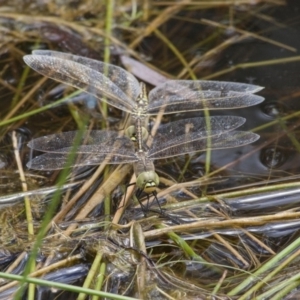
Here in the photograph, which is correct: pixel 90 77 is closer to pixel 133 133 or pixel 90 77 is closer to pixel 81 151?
pixel 133 133

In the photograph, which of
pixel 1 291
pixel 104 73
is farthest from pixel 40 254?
pixel 104 73

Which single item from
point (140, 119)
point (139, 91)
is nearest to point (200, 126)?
point (140, 119)

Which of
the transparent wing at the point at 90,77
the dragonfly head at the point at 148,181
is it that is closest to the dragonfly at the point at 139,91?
the transparent wing at the point at 90,77

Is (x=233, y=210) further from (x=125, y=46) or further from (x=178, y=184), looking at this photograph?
(x=125, y=46)

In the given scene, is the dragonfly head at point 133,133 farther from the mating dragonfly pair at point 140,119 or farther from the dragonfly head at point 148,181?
the dragonfly head at point 148,181

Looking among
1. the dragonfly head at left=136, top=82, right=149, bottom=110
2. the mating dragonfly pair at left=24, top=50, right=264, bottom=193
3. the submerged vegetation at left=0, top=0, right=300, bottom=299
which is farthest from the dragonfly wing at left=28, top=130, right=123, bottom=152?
the dragonfly head at left=136, top=82, right=149, bottom=110

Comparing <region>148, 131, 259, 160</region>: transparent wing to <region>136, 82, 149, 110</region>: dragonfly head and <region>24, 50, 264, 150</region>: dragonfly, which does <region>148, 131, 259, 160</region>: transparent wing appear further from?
<region>136, 82, 149, 110</region>: dragonfly head

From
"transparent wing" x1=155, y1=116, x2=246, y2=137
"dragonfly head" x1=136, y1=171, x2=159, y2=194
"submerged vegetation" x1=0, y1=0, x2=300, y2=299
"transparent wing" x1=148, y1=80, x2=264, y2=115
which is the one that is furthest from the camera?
"transparent wing" x1=148, y1=80, x2=264, y2=115
